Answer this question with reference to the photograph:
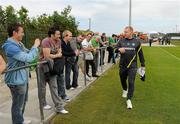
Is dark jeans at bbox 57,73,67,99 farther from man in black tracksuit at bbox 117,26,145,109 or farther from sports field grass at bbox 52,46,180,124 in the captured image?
man in black tracksuit at bbox 117,26,145,109

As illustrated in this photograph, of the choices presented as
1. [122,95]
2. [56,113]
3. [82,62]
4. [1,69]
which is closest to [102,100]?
[122,95]

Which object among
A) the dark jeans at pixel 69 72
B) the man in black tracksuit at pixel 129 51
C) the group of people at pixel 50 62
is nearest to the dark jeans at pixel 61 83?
the group of people at pixel 50 62

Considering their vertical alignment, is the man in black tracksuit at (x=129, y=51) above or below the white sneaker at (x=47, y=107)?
above

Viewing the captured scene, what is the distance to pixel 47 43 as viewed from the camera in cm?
820

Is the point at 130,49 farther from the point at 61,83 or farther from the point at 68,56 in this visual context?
the point at 68,56

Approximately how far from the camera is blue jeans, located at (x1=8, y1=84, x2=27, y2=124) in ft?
21.4

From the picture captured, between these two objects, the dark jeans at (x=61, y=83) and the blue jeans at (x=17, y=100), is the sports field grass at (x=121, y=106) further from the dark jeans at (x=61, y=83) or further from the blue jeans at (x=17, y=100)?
the blue jeans at (x=17, y=100)

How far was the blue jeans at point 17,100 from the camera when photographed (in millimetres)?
6530

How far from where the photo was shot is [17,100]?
6609 millimetres

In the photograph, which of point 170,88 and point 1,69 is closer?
point 1,69

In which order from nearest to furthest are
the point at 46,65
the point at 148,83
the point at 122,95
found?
1. the point at 46,65
2. the point at 122,95
3. the point at 148,83

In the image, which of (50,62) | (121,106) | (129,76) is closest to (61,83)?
(50,62)

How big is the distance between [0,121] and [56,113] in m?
1.79

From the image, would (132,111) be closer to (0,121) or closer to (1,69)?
(0,121)
